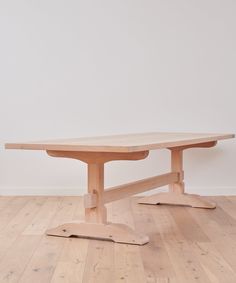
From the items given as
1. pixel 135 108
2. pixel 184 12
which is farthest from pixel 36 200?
pixel 184 12

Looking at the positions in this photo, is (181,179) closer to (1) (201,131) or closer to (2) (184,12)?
(1) (201,131)

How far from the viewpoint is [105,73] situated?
416cm

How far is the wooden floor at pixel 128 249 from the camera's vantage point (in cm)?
210

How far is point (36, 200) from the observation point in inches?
156

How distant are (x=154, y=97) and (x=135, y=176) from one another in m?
0.66

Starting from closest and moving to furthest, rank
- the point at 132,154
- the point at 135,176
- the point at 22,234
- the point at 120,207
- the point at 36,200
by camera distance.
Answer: the point at 132,154 → the point at 22,234 → the point at 120,207 → the point at 36,200 → the point at 135,176

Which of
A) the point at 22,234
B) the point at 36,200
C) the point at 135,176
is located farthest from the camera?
the point at 135,176

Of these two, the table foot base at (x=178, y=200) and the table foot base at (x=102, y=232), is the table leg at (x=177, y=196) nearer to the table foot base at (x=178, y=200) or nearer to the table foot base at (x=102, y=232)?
the table foot base at (x=178, y=200)

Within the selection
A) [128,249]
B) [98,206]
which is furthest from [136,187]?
[128,249]

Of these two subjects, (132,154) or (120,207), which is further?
(120,207)

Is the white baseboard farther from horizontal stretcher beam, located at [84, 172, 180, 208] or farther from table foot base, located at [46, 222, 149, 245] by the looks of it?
table foot base, located at [46, 222, 149, 245]

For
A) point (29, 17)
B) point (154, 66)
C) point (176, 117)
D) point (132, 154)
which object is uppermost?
point (29, 17)

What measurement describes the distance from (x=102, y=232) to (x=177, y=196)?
119 centimetres

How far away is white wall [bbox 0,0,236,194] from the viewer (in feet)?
13.6
